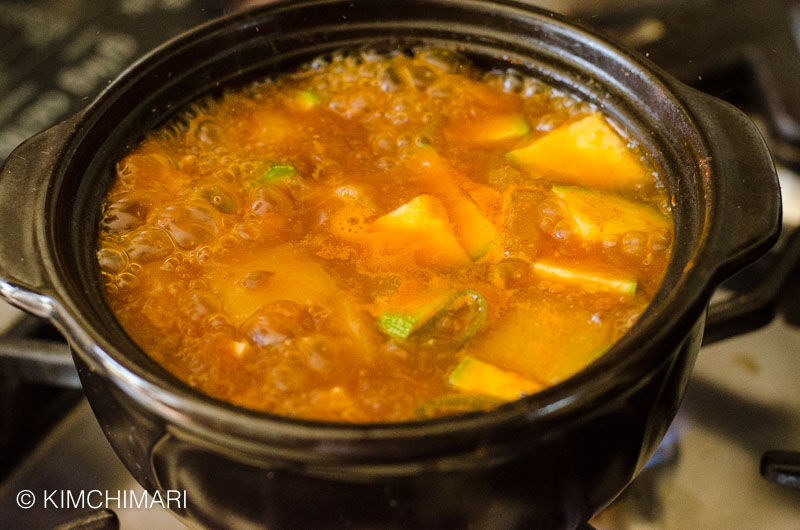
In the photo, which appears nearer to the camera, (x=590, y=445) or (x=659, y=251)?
(x=590, y=445)

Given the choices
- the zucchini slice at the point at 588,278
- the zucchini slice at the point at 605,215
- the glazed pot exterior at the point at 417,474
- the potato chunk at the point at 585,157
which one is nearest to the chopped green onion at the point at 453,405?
the glazed pot exterior at the point at 417,474

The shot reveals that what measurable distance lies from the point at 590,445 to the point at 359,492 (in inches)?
10.4

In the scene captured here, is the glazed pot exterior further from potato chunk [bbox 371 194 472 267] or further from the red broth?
potato chunk [bbox 371 194 472 267]

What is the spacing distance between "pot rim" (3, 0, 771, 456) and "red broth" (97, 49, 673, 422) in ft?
0.47

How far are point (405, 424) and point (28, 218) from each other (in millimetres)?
579

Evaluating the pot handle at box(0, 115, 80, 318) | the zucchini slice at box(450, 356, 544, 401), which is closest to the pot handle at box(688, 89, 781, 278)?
the zucchini slice at box(450, 356, 544, 401)

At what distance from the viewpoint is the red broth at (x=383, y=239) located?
→ 104 centimetres

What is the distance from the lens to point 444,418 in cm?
80

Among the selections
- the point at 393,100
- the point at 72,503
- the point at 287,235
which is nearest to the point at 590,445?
the point at 287,235

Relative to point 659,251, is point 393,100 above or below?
above

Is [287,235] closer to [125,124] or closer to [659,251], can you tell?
[125,124]

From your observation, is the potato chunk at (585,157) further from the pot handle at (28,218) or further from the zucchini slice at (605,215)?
the pot handle at (28,218)

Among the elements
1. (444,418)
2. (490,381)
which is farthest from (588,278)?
(444,418)

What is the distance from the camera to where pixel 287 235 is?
4.04 ft
